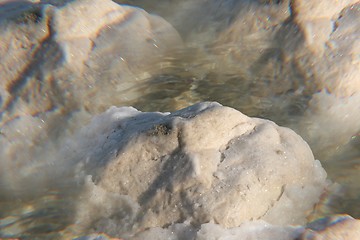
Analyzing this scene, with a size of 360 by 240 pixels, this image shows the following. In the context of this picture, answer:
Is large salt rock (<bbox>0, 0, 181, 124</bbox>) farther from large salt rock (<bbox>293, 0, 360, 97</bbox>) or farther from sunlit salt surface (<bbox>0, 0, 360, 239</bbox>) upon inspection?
Answer: large salt rock (<bbox>293, 0, 360, 97</bbox>)

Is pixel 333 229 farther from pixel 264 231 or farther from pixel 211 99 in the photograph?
pixel 211 99

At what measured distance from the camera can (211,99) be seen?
3.21 m

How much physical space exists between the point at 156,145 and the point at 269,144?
65 cm

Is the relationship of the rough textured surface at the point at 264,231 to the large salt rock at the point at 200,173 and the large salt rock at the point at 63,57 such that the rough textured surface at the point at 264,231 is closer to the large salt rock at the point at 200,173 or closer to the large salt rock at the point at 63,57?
the large salt rock at the point at 200,173

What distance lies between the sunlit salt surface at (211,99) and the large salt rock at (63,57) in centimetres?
4

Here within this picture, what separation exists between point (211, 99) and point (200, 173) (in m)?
1.21

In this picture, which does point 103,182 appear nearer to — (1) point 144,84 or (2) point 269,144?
(2) point 269,144

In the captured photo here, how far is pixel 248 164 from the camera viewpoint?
2.17 meters

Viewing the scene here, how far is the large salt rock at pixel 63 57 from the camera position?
2.88 m

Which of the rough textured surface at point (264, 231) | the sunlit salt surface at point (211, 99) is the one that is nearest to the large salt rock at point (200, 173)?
the rough textured surface at point (264, 231)

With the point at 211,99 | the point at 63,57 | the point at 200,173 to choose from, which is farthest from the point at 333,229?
the point at 63,57

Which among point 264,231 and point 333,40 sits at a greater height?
point 333,40

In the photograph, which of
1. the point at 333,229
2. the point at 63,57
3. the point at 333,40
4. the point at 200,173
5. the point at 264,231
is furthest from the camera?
the point at 333,40

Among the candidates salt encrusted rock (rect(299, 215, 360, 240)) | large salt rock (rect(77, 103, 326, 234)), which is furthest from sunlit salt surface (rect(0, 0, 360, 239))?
salt encrusted rock (rect(299, 215, 360, 240))
